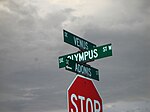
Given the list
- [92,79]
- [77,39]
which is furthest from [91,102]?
[77,39]

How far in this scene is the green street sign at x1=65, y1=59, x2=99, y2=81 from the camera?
8086 millimetres

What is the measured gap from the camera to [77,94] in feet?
24.9

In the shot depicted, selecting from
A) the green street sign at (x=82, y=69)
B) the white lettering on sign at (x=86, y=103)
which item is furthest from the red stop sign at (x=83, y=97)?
the green street sign at (x=82, y=69)

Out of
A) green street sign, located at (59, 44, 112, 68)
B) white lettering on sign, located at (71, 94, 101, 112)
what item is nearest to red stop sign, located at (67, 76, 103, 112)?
white lettering on sign, located at (71, 94, 101, 112)

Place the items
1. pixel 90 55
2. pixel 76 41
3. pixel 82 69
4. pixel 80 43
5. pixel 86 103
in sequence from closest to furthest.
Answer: pixel 86 103, pixel 82 69, pixel 90 55, pixel 76 41, pixel 80 43

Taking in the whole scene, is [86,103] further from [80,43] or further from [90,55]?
[80,43]

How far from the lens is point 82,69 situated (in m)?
8.43

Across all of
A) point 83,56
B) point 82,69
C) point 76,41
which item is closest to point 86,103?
point 82,69

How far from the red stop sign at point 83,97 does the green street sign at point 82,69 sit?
0.22 metres

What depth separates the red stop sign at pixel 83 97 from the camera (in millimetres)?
7332

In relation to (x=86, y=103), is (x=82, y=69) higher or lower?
higher

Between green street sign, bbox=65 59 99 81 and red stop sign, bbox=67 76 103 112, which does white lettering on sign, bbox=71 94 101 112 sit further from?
green street sign, bbox=65 59 99 81

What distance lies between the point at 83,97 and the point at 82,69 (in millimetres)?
987

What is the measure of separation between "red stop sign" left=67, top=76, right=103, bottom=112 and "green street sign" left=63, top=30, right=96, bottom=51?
1107 millimetres
